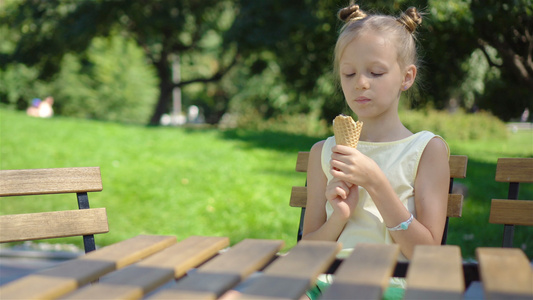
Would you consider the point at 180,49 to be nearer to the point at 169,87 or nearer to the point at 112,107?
the point at 169,87

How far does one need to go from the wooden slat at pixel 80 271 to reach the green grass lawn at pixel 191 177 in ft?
12.8

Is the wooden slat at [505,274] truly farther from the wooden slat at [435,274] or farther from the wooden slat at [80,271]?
the wooden slat at [80,271]

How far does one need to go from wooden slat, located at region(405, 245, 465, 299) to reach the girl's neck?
0.71m

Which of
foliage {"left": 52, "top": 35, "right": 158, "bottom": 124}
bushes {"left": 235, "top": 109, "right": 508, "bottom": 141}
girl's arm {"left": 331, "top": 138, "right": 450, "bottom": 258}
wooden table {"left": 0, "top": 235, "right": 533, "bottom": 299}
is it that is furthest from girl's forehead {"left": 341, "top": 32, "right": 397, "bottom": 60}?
foliage {"left": 52, "top": 35, "right": 158, "bottom": 124}

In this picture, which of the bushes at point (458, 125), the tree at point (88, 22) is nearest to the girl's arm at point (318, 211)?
the bushes at point (458, 125)

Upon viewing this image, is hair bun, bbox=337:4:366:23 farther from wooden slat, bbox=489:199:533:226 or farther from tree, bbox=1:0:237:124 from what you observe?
tree, bbox=1:0:237:124

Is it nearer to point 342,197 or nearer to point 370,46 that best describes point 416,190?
point 342,197

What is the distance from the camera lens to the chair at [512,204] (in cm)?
218

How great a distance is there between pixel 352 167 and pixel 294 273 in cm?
61

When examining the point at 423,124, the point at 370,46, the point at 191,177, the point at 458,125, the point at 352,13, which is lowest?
the point at 423,124

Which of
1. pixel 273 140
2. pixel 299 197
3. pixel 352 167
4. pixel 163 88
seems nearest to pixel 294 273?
pixel 352 167

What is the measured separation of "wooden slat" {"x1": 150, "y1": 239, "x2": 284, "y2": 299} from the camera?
117 cm

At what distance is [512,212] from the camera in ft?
7.23

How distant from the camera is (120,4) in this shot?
16.4 metres
